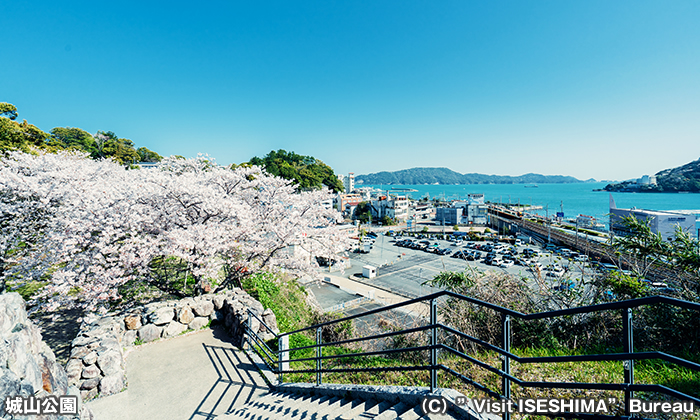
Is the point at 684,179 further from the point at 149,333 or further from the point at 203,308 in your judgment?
the point at 149,333

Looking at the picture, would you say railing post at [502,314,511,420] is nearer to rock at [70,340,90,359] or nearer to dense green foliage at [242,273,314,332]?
dense green foliage at [242,273,314,332]

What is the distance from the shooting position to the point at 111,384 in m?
5.14

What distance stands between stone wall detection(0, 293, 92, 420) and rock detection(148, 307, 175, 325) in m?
3.23

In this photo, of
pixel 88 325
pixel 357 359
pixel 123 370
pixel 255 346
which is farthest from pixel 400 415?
pixel 88 325

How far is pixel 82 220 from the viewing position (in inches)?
300

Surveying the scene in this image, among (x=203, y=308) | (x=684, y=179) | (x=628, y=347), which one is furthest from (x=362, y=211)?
(x=684, y=179)

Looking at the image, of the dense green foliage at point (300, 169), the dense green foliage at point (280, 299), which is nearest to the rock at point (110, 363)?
the dense green foliage at point (280, 299)

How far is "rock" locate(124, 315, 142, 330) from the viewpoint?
673cm

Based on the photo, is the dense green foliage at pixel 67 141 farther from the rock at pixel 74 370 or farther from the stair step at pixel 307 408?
the stair step at pixel 307 408

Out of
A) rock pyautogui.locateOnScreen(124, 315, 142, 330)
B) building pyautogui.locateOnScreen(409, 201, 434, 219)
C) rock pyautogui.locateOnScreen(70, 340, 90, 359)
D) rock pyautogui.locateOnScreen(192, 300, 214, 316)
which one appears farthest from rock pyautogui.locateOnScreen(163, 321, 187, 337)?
building pyautogui.locateOnScreen(409, 201, 434, 219)

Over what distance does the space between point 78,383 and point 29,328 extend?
257 centimetres

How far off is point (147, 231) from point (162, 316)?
3055mm

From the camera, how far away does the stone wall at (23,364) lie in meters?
2.42

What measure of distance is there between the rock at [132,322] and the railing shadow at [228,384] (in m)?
1.74
